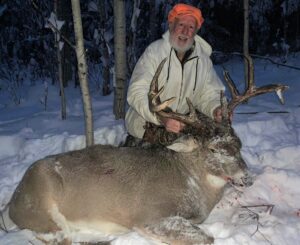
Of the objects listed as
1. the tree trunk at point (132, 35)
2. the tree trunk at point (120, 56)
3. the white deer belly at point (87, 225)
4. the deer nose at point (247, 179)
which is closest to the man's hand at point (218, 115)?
the deer nose at point (247, 179)

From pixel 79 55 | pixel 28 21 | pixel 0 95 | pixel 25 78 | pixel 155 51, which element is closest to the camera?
pixel 79 55

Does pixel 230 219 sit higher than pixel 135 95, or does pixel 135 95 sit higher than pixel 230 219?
pixel 135 95

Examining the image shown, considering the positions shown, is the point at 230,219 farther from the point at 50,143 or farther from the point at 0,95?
the point at 0,95

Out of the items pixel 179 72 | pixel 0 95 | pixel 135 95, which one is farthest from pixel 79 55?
pixel 0 95

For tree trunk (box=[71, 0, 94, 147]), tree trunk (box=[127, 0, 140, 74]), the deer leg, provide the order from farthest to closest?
tree trunk (box=[127, 0, 140, 74]) < tree trunk (box=[71, 0, 94, 147]) < the deer leg

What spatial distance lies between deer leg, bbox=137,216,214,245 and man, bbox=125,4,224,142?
1.57m

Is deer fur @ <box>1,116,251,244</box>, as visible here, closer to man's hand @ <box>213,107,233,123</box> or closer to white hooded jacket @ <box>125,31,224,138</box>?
man's hand @ <box>213,107,233,123</box>

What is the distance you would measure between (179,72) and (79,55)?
4.20ft

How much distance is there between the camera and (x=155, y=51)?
531cm

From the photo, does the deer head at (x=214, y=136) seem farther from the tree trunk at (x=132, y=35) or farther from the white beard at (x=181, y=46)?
the tree trunk at (x=132, y=35)

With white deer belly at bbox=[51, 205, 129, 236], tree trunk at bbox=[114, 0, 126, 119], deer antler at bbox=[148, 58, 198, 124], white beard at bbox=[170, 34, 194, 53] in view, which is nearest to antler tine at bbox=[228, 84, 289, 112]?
deer antler at bbox=[148, 58, 198, 124]

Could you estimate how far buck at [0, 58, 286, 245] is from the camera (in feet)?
13.3

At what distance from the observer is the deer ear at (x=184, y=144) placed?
4191 millimetres

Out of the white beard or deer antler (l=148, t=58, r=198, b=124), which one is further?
the white beard
